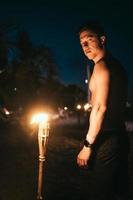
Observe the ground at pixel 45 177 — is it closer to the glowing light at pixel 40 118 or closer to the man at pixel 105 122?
the glowing light at pixel 40 118

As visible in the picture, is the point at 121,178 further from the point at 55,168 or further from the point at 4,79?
the point at 4,79

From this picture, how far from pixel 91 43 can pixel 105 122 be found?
782 millimetres

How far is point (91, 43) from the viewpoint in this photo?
3916mm

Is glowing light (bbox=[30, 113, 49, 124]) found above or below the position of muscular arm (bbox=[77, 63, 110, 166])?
above

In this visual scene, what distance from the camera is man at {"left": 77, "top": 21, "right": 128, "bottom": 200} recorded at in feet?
11.9

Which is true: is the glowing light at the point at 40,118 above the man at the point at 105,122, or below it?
above

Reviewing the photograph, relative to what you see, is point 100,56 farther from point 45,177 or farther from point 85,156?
point 45,177

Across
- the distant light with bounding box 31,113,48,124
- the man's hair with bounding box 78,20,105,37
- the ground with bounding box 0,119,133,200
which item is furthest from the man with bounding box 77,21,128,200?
the ground with bounding box 0,119,133,200

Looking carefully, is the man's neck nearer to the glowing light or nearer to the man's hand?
the man's hand

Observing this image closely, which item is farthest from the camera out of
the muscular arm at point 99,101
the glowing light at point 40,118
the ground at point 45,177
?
the ground at point 45,177

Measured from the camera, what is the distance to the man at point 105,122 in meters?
3.64

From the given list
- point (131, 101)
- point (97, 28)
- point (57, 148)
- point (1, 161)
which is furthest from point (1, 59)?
point (131, 101)

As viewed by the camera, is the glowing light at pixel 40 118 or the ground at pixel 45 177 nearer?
the glowing light at pixel 40 118

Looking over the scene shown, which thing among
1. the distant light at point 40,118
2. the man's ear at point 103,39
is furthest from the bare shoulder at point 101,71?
the distant light at point 40,118
